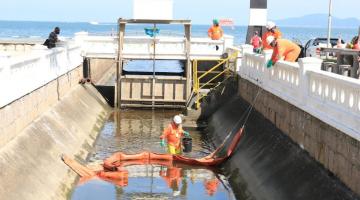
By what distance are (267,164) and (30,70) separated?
6.60 metres

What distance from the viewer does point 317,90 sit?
12.5 meters

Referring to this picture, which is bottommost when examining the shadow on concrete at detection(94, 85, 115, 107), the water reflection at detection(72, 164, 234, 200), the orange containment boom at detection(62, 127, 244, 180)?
the water reflection at detection(72, 164, 234, 200)

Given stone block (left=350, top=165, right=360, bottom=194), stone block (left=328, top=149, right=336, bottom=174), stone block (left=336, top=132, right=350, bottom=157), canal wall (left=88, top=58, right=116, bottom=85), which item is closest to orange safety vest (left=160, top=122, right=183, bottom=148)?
stone block (left=328, top=149, right=336, bottom=174)

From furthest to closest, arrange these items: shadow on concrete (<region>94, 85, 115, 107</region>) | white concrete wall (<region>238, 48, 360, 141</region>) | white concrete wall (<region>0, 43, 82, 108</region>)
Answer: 1. shadow on concrete (<region>94, 85, 115, 107</region>)
2. white concrete wall (<region>0, 43, 82, 108</region>)
3. white concrete wall (<region>238, 48, 360, 141</region>)

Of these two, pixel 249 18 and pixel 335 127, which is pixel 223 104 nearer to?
pixel 249 18

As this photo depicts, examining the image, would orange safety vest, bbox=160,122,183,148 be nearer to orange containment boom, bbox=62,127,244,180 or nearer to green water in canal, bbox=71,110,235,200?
orange containment boom, bbox=62,127,244,180

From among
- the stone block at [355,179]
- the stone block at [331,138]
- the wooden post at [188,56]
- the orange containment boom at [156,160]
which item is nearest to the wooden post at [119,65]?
the wooden post at [188,56]

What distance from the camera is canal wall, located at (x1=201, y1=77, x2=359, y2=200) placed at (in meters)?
10.8

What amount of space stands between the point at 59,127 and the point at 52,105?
5.33ft

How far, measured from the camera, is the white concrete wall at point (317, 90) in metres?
10.2

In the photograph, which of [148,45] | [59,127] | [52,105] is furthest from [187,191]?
[148,45]

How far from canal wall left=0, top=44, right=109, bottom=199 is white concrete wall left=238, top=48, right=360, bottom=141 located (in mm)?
5457

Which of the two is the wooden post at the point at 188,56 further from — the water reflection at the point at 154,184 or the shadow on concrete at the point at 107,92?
the water reflection at the point at 154,184

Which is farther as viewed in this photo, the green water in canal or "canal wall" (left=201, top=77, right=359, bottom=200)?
the green water in canal
